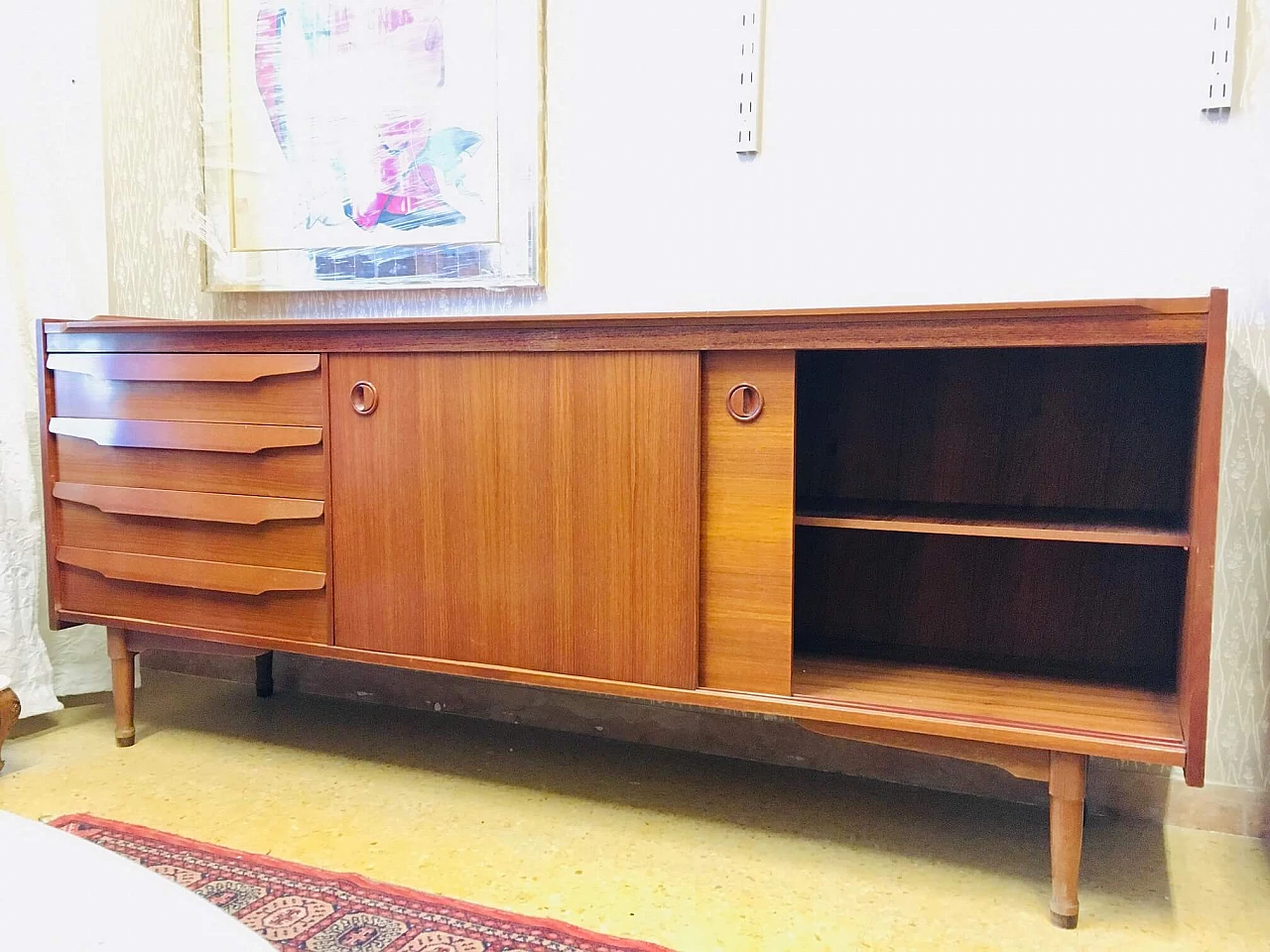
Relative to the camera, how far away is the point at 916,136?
1.54 meters

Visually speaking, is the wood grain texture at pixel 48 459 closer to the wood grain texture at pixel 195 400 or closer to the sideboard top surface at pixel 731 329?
the wood grain texture at pixel 195 400

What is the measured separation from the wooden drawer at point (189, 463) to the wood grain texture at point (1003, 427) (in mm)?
837

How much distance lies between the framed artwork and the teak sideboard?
0.43 meters

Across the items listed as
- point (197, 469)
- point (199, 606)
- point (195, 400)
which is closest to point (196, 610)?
point (199, 606)

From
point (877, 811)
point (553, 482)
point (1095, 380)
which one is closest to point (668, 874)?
point (877, 811)

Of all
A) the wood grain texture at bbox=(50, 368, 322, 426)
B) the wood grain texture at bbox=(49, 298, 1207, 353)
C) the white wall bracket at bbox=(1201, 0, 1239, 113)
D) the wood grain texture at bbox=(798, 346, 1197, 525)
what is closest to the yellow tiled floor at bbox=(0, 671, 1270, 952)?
the wood grain texture at bbox=(798, 346, 1197, 525)

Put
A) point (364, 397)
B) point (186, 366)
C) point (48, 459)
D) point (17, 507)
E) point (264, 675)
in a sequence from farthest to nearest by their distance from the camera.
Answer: point (264, 675) < point (17, 507) < point (48, 459) < point (186, 366) < point (364, 397)

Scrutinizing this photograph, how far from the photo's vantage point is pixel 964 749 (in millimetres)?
1234

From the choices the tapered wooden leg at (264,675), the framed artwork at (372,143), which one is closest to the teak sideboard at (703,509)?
the tapered wooden leg at (264,675)

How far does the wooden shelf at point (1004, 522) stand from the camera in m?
1.19

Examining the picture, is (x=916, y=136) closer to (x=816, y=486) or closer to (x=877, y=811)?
(x=816, y=486)

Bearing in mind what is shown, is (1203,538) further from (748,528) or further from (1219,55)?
(1219,55)

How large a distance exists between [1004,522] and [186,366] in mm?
1332

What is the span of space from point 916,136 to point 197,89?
153 centimetres
